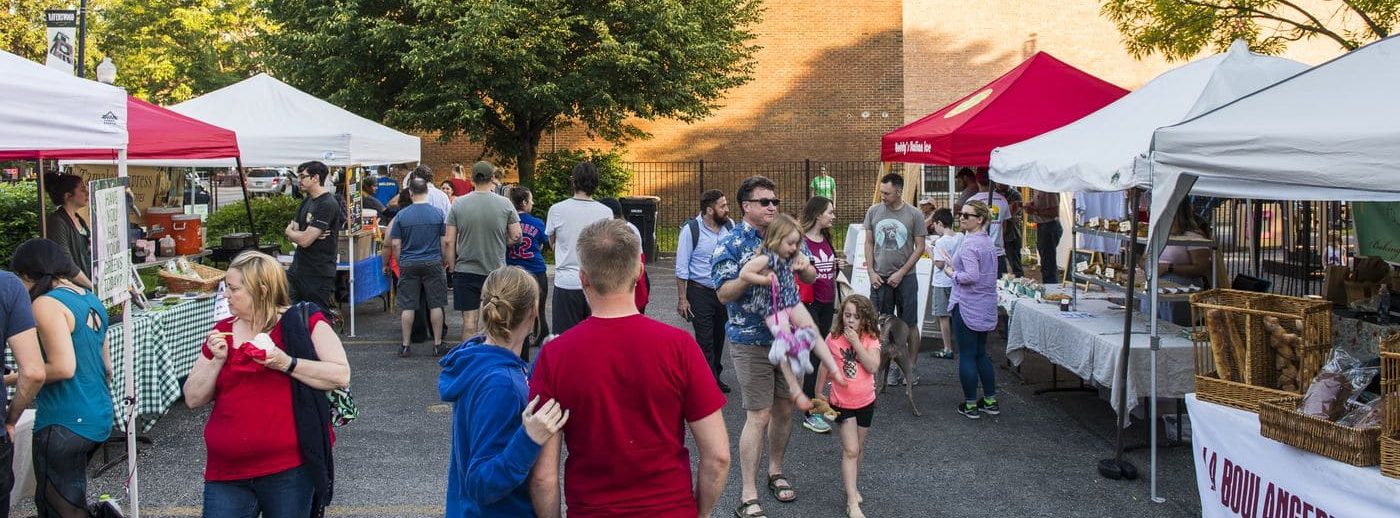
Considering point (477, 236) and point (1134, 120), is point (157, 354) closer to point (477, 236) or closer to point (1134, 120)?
point (477, 236)

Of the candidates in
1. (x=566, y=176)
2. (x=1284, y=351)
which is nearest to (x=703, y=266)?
(x=1284, y=351)

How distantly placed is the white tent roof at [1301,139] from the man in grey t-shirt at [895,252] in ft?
9.66

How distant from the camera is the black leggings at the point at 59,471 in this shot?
14.9 ft

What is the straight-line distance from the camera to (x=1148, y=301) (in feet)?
23.6

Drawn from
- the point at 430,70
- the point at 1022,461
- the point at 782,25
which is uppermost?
the point at 782,25

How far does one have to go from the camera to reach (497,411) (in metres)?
2.85

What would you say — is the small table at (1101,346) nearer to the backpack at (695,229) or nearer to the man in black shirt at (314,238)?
the backpack at (695,229)

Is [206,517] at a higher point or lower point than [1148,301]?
lower

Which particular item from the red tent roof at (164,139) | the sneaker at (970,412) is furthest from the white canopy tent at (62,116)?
the sneaker at (970,412)

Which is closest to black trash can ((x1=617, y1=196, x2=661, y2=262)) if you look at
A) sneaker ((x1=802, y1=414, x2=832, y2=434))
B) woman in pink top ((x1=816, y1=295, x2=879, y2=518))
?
sneaker ((x1=802, y1=414, x2=832, y2=434))

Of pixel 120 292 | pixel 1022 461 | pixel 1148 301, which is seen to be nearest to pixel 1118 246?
pixel 1148 301

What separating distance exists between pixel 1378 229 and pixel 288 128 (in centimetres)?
1004

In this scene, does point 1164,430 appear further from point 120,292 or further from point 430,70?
point 430,70

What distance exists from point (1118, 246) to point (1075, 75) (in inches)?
122
